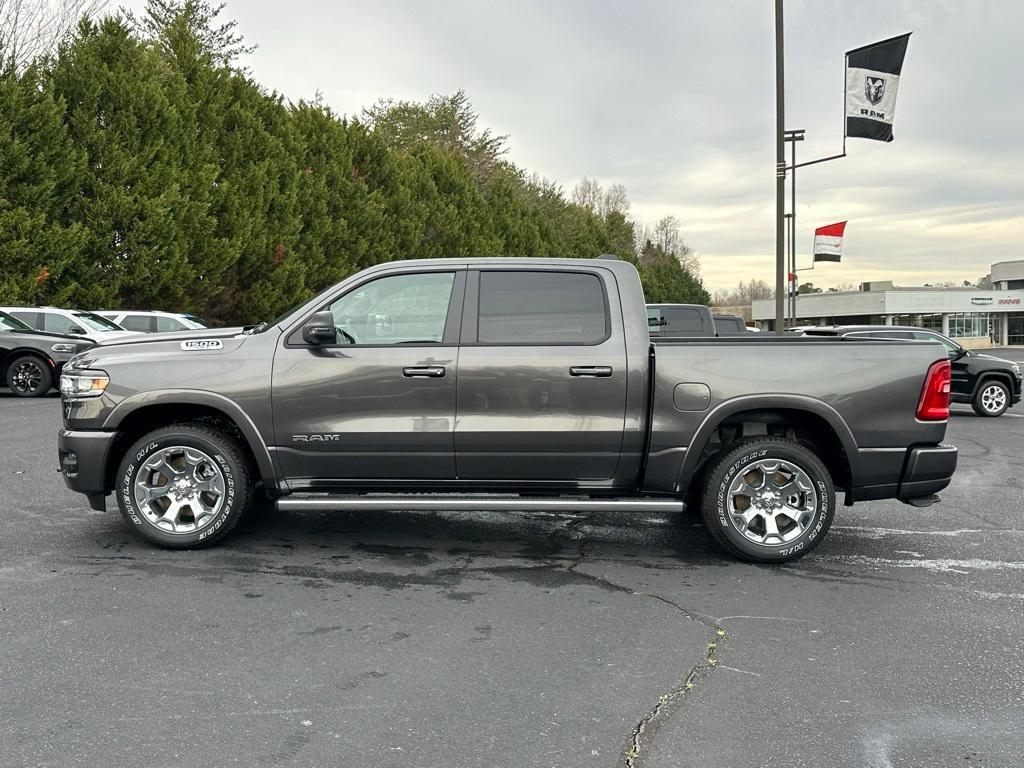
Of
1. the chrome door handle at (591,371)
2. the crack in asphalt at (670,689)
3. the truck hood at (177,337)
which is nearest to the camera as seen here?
the crack in asphalt at (670,689)

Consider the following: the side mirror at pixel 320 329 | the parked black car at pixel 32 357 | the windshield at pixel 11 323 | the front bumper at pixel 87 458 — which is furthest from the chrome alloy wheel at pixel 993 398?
the windshield at pixel 11 323

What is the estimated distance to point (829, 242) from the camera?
32.7 metres

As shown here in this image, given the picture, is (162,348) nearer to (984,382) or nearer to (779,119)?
(984,382)

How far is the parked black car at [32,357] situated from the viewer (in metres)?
16.2

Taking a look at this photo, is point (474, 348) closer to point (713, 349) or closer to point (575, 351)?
point (575, 351)

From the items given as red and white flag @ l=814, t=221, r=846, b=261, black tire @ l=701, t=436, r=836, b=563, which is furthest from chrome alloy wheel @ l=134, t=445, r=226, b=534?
red and white flag @ l=814, t=221, r=846, b=261

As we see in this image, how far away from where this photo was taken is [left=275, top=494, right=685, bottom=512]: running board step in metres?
5.38

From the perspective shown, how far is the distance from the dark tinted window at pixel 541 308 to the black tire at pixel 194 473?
5.88 ft

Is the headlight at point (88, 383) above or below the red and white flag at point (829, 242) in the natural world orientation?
below

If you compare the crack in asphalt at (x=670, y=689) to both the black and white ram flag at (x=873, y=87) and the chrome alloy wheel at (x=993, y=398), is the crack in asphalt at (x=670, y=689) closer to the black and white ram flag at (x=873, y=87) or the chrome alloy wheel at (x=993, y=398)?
the chrome alloy wheel at (x=993, y=398)

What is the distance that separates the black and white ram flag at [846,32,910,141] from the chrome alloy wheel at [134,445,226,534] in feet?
50.0

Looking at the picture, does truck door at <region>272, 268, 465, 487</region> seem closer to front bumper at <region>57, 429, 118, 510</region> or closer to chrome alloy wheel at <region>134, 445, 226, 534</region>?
chrome alloy wheel at <region>134, 445, 226, 534</region>

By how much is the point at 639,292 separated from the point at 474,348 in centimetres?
116

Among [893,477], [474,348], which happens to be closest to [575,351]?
[474,348]
